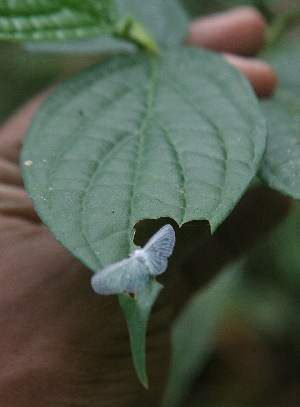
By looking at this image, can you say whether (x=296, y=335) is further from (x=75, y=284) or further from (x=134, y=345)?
(x=134, y=345)

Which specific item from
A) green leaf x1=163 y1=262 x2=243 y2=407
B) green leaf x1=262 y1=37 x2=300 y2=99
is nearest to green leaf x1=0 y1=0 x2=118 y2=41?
green leaf x1=262 y1=37 x2=300 y2=99

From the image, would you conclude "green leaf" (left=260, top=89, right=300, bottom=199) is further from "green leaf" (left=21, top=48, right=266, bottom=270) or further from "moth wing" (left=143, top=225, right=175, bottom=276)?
"moth wing" (left=143, top=225, right=175, bottom=276)

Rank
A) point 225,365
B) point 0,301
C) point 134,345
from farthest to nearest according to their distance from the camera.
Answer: point 225,365 → point 0,301 → point 134,345

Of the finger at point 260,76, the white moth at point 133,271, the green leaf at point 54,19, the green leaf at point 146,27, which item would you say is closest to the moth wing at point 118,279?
the white moth at point 133,271

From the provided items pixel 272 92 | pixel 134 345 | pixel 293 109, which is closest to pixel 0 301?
pixel 134 345

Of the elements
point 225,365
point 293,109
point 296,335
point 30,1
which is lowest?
point 225,365

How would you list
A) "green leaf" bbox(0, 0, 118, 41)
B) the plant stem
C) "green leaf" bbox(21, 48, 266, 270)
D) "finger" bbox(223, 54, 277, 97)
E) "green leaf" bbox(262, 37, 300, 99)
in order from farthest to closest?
"green leaf" bbox(262, 37, 300, 99)
"finger" bbox(223, 54, 277, 97)
the plant stem
"green leaf" bbox(0, 0, 118, 41)
"green leaf" bbox(21, 48, 266, 270)

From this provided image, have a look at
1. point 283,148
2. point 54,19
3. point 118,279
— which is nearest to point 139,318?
point 118,279
